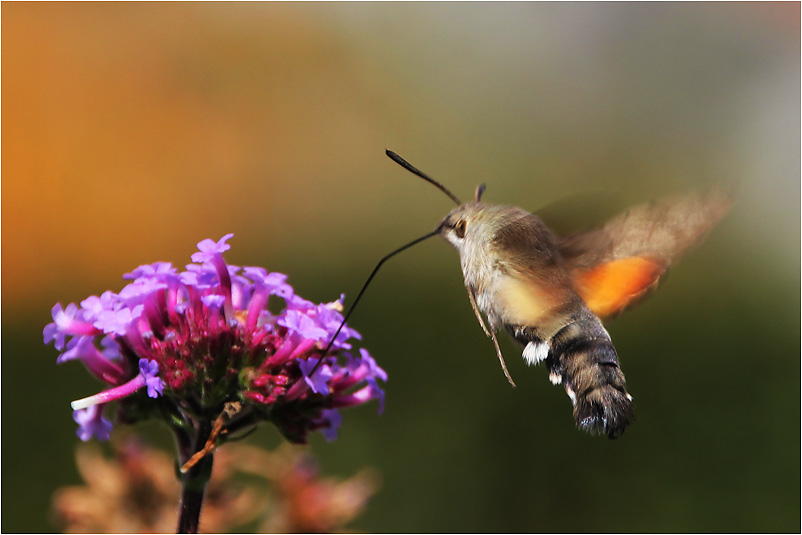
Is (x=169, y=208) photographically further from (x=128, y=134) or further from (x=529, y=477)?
(x=529, y=477)

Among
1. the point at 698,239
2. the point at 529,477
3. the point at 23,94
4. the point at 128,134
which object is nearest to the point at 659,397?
the point at 529,477

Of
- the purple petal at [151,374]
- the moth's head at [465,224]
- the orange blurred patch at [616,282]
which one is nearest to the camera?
the purple petal at [151,374]

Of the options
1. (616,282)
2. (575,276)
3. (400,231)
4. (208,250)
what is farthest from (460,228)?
(400,231)

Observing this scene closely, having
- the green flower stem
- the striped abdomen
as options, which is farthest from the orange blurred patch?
the green flower stem

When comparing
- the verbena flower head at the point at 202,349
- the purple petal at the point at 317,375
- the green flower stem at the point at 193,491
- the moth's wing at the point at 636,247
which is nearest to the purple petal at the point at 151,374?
the verbena flower head at the point at 202,349

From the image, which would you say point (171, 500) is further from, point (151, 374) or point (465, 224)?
point (465, 224)

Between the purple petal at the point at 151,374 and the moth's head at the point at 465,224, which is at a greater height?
the moth's head at the point at 465,224

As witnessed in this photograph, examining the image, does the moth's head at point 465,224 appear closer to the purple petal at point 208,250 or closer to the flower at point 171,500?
the purple petal at point 208,250

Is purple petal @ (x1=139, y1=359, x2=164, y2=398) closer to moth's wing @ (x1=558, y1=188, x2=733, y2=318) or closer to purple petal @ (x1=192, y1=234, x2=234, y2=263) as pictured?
purple petal @ (x1=192, y1=234, x2=234, y2=263)
